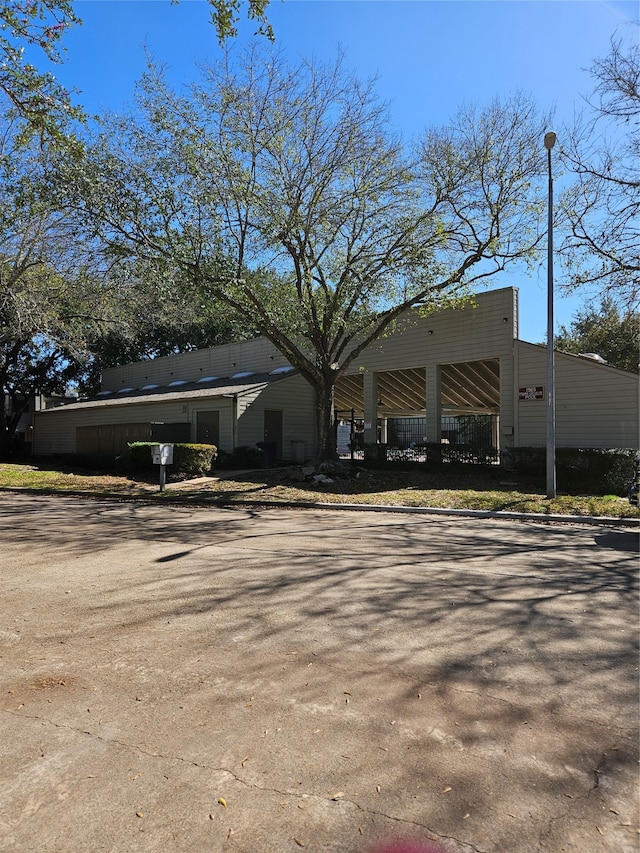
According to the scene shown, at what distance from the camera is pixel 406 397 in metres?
24.5

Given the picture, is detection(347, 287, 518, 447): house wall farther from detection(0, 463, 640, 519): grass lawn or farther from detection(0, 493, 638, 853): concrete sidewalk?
detection(0, 493, 638, 853): concrete sidewalk

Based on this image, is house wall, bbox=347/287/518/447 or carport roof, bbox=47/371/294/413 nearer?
house wall, bbox=347/287/518/447

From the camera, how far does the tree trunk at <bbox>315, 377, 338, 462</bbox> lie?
16.6m

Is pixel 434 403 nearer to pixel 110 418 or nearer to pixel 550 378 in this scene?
pixel 550 378

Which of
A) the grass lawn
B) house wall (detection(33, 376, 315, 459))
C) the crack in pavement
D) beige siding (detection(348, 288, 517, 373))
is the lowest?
the crack in pavement

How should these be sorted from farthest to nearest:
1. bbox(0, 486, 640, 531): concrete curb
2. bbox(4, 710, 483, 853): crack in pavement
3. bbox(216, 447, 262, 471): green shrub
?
bbox(216, 447, 262, 471): green shrub < bbox(0, 486, 640, 531): concrete curb < bbox(4, 710, 483, 853): crack in pavement

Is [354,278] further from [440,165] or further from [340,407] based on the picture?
[340,407]

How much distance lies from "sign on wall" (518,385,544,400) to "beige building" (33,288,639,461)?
3cm

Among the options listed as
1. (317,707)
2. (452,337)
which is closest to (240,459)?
(452,337)

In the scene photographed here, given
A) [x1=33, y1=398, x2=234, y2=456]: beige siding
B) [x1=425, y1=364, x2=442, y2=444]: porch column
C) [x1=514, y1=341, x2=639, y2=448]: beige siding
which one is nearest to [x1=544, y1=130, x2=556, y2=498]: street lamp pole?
[x1=514, y1=341, x2=639, y2=448]: beige siding

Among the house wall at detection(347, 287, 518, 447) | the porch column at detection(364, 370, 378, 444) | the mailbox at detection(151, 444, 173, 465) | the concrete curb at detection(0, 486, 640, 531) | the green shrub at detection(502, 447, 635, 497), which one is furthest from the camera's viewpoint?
the porch column at detection(364, 370, 378, 444)

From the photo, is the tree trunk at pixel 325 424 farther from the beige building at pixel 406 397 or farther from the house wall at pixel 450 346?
the beige building at pixel 406 397

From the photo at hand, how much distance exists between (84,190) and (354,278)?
708 centimetres

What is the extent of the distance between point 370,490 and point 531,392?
582 cm
